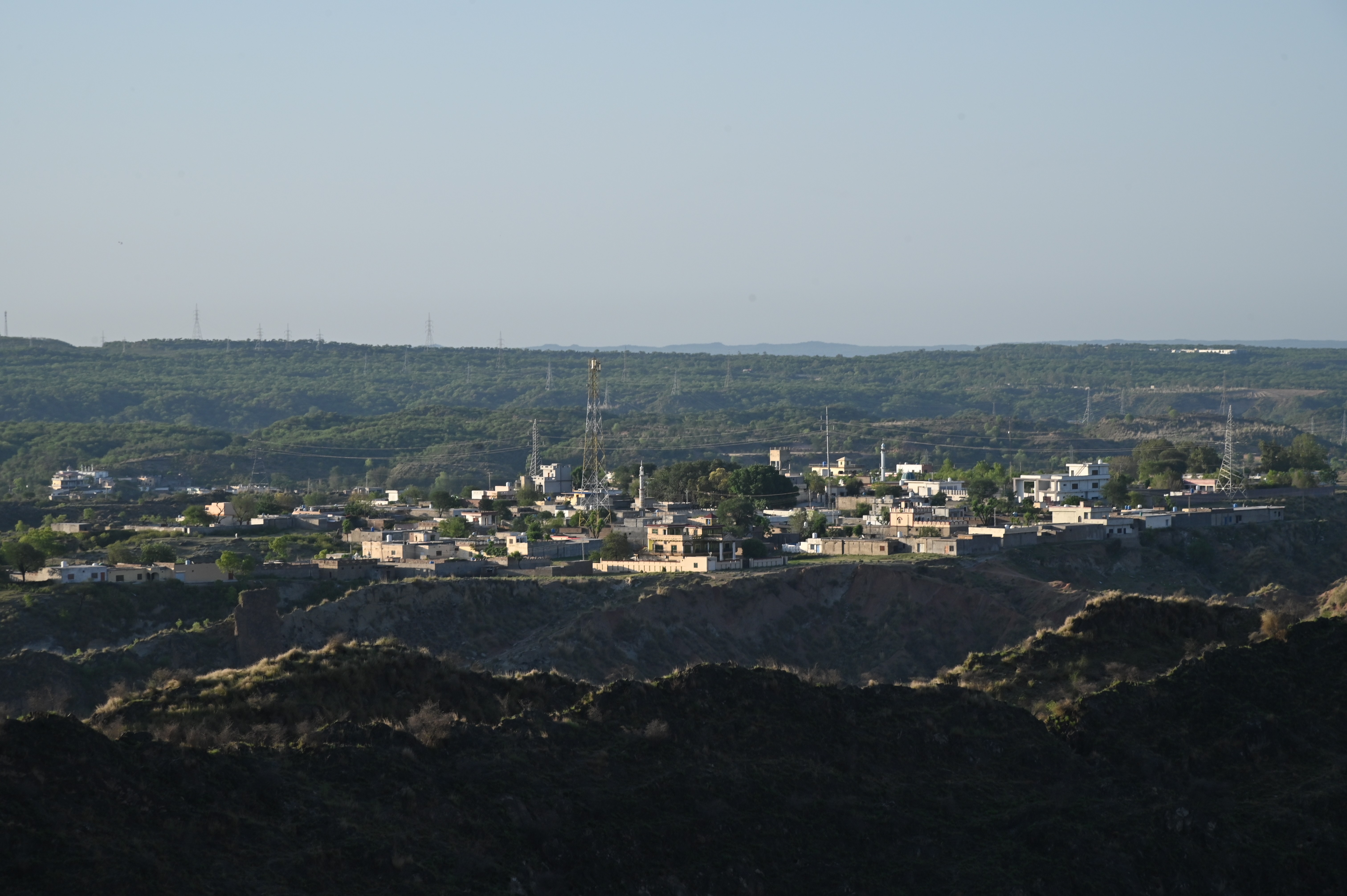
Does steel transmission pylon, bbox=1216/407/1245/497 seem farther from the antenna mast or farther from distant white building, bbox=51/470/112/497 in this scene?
distant white building, bbox=51/470/112/497

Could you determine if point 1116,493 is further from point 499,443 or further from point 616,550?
point 499,443

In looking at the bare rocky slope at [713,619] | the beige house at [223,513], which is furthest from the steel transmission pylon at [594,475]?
the bare rocky slope at [713,619]

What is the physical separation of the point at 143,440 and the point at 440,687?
12908 centimetres

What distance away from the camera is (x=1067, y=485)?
84875 millimetres

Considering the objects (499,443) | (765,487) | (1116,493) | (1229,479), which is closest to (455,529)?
(765,487)

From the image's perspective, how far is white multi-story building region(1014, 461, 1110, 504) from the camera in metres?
83.4

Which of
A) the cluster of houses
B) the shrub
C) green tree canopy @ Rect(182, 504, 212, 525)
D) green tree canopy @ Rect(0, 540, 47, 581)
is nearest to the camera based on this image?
the shrub

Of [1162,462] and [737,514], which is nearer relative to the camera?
[737,514]

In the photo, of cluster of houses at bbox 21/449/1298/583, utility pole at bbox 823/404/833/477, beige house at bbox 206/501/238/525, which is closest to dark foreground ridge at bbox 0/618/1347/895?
cluster of houses at bbox 21/449/1298/583

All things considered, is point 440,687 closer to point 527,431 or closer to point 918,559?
point 918,559

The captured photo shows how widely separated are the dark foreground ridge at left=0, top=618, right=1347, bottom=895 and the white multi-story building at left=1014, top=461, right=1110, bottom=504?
55.1 m

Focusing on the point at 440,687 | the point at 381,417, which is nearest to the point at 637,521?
the point at 440,687

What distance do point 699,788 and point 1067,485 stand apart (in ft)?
213

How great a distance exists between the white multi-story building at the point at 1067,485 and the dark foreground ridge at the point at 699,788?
55067 millimetres
